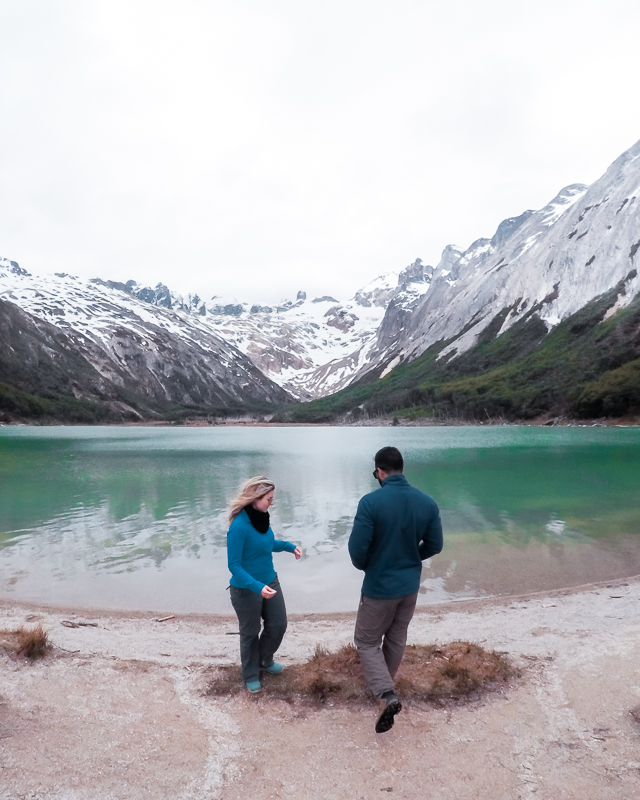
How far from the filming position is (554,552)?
697 inches

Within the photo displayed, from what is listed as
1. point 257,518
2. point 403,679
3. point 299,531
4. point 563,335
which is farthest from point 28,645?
point 563,335

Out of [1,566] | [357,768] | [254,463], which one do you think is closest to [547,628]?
[357,768]

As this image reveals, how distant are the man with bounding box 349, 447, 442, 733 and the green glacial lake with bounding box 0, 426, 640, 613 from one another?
22.7 ft

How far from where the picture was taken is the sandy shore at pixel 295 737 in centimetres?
496

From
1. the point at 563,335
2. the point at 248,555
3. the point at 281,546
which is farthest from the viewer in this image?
the point at 563,335

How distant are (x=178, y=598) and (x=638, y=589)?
1185cm

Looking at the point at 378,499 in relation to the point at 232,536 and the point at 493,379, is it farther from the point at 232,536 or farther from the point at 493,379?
the point at 493,379

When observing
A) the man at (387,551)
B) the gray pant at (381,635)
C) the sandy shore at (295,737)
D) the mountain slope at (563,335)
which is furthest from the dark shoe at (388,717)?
the mountain slope at (563,335)

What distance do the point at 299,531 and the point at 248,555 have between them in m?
15.4

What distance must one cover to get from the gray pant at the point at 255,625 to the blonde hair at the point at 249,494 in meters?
1.06

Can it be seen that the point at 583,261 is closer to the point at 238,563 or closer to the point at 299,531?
the point at 299,531

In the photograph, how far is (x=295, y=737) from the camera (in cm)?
581

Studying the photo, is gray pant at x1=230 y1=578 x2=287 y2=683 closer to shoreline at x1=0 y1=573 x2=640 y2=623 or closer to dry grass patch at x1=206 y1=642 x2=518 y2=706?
dry grass patch at x1=206 y1=642 x2=518 y2=706

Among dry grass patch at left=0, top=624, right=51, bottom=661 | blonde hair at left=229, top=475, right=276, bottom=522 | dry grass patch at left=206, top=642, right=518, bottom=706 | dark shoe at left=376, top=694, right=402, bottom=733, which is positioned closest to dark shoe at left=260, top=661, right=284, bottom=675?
dry grass patch at left=206, top=642, right=518, bottom=706
